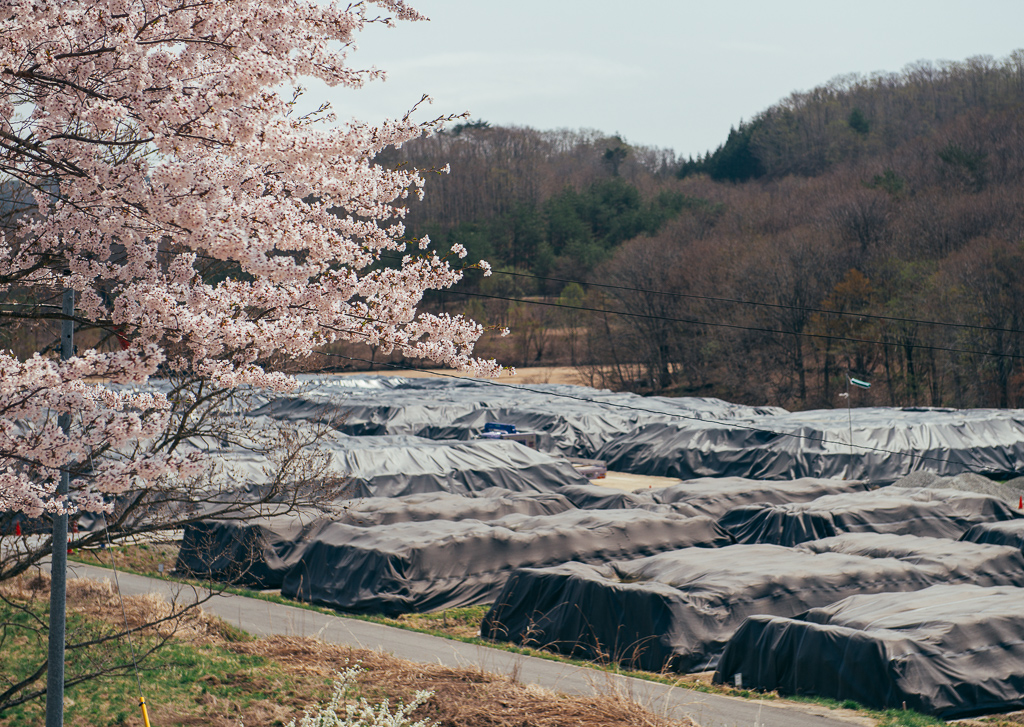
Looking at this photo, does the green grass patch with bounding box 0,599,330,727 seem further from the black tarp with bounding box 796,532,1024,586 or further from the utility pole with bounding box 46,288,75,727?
the black tarp with bounding box 796,532,1024,586

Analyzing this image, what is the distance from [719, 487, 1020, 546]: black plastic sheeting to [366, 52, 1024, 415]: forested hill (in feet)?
42.4

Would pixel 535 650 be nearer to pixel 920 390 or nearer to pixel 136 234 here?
pixel 136 234

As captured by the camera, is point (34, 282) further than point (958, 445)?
No

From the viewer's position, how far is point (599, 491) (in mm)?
27266

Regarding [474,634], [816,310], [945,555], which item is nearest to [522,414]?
[816,310]

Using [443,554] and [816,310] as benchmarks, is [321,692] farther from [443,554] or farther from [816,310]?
[816,310]

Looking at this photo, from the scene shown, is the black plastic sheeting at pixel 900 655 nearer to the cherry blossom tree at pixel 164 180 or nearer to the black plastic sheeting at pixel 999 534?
the black plastic sheeting at pixel 999 534

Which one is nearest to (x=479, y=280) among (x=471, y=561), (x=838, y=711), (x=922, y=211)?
(x=922, y=211)

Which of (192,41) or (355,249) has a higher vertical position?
(192,41)

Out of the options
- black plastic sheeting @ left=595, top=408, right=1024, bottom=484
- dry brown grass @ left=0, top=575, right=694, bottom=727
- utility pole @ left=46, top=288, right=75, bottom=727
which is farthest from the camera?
black plastic sheeting @ left=595, top=408, right=1024, bottom=484

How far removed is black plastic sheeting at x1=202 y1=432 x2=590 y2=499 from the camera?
2888 cm

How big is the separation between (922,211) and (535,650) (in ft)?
183

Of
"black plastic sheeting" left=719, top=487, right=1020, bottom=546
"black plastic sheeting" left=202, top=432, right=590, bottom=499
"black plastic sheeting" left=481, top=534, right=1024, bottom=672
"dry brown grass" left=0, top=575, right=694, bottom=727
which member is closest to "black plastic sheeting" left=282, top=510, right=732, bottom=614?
"black plastic sheeting" left=481, top=534, right=1024, bottom=672

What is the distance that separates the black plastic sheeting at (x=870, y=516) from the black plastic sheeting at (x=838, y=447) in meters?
8.81
